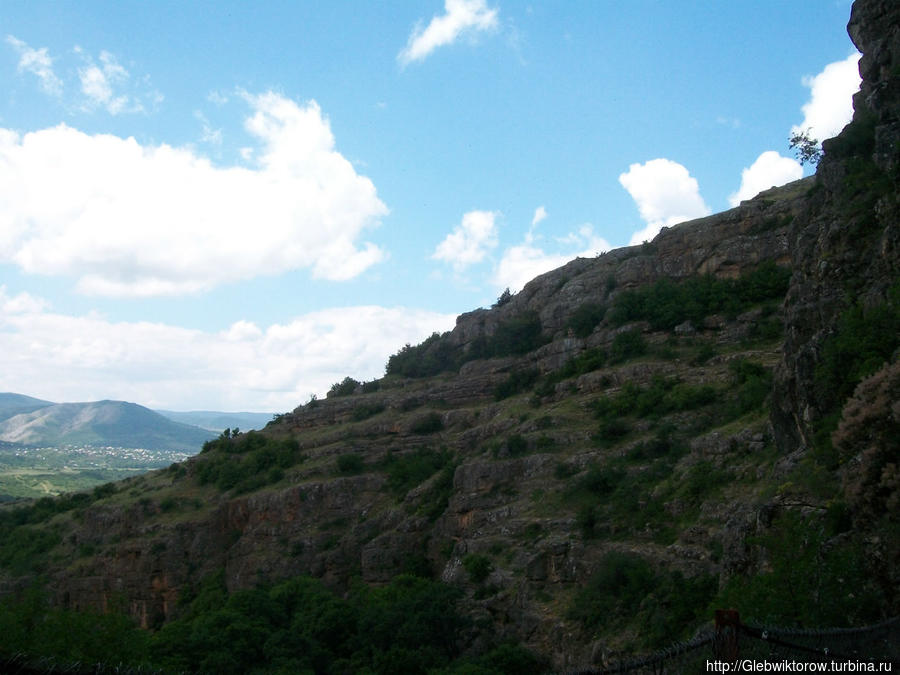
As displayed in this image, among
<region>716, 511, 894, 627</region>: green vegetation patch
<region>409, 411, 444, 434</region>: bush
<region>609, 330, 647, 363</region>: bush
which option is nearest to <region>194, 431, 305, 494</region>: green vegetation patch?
<region>409, 411, 444, 434</region>: bush

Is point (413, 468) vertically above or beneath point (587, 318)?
beneath

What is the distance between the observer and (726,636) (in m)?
7.94

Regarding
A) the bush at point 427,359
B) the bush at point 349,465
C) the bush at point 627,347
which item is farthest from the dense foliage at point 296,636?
the bush at point 427,359

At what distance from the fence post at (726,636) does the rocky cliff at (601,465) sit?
180 inches

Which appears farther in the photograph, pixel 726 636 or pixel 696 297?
pixel 696 297

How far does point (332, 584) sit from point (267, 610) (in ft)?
29.4

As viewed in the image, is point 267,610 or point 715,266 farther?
point 715,266

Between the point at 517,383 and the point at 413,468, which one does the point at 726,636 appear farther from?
the point at 517,383

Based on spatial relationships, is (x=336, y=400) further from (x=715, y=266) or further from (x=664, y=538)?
(x=664, y=538)

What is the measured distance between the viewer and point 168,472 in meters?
69.1

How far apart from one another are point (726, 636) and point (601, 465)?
3028cm

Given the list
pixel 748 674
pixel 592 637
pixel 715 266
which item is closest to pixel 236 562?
pixel 592 637

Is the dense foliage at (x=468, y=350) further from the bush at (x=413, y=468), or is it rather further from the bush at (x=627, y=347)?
the bush at (x=413, y=468)

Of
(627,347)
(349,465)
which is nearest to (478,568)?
(349,465)
